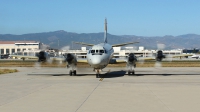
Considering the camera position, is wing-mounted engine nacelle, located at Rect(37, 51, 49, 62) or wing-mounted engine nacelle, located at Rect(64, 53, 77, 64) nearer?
wing-mounted engine nacelle, located at Rect(64, 53, 77, 64)

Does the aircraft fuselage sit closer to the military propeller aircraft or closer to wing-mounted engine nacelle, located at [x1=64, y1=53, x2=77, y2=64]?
the military propeller aircraft

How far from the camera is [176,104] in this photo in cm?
1396

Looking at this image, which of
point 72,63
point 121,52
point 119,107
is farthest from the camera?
point 121,52

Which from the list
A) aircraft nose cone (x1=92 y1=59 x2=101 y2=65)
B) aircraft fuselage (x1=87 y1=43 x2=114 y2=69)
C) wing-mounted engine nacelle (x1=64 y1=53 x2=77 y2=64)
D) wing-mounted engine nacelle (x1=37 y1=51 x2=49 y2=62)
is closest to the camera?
aircraft nose cone (x1=92 y1=59 x2=101 y2=65)

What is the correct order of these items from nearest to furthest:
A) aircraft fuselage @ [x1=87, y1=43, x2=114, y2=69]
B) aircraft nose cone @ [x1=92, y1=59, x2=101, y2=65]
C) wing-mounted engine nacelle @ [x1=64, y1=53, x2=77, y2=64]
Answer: aircraft nose cone @ [x1=92, y1=59, x2=101, y2=65] < aircraft fuselage @ [x1=87, y1=43, x2=114, y2=69] < wing-mounted engine nacelle @ [x1=64, y1=53, x2=77, y2=64]

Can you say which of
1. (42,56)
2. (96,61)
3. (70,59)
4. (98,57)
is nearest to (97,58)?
(98,57)

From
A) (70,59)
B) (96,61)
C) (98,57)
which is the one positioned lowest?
(96,61)

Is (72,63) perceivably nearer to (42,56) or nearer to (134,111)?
(42,56)

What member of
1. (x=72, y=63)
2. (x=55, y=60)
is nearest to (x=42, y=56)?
(x=55, y=60)

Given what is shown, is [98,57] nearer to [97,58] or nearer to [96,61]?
[97,58]

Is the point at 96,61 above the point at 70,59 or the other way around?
the other way around

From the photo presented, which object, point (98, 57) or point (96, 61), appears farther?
point (98, 57)

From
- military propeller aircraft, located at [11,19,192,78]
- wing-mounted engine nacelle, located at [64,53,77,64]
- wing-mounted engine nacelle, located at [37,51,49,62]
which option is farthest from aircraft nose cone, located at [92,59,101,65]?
wing-mounted engine nacelle, located at [37,51,49,62]

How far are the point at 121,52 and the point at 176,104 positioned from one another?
139 meters
